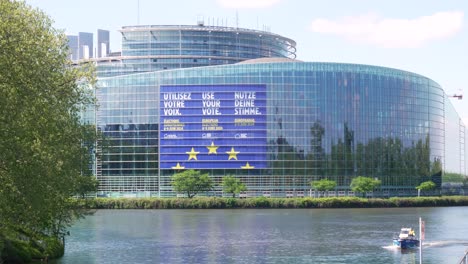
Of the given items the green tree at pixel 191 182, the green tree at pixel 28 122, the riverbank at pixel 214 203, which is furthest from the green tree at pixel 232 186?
the green tree at pixel 28 122

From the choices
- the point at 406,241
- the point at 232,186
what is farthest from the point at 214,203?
the point at 406,241

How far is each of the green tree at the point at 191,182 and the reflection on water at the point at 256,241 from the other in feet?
186

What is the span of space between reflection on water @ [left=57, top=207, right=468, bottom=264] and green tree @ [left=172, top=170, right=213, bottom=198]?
5654cm

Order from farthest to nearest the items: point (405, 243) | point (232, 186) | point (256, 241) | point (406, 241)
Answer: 1. point (232, 186)
2. point (256, 241)
3. point (406, 241)
4. point (405, 243)

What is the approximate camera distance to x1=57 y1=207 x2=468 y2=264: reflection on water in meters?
78.4

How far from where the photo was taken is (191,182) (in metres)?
197

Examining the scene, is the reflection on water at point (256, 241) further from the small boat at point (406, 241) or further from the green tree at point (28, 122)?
the green tree at point (28, 122)

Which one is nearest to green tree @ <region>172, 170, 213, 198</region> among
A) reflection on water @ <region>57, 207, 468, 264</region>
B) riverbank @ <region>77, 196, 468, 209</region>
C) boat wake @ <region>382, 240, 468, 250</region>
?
riverbank @ <region>77, 196, 468, 209</region>

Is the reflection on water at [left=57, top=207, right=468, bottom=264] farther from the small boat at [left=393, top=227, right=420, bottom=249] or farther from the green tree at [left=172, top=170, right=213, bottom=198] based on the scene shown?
the green tree at [left=172, top=170, right=213, bottom=198]

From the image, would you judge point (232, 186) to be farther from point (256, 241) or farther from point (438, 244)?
point (438, 244)

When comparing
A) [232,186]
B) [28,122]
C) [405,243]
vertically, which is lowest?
[405,243]

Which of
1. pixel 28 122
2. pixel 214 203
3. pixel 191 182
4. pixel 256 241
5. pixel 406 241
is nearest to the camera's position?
pixel 28 122

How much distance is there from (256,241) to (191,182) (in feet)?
334

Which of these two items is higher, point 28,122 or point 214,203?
point 28,122
